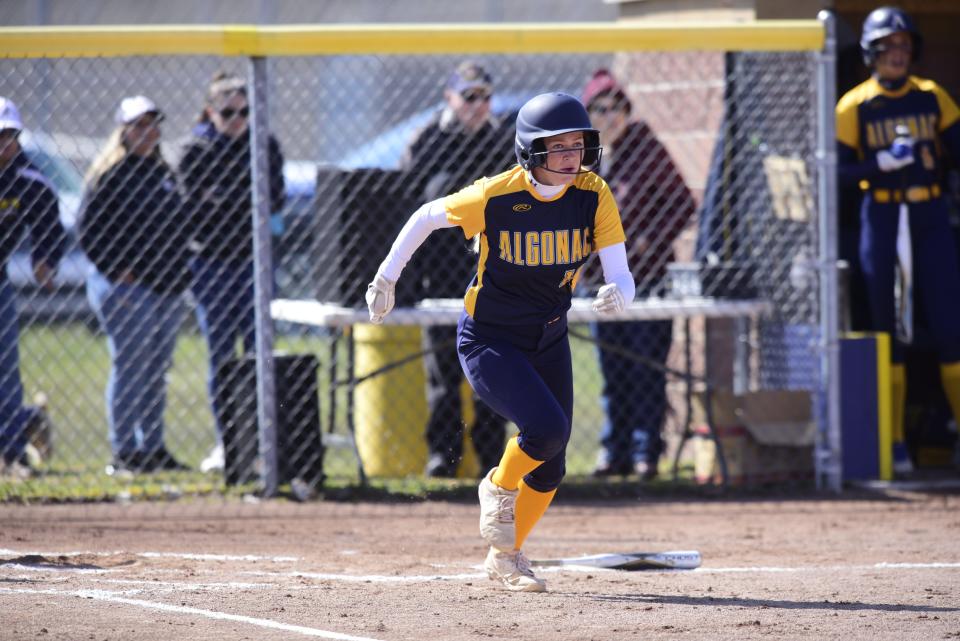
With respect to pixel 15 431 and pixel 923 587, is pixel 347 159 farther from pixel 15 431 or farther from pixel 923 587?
pixel 923 587

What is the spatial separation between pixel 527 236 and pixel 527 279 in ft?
0.61

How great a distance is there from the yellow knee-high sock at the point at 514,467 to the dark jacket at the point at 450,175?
2.71 meters

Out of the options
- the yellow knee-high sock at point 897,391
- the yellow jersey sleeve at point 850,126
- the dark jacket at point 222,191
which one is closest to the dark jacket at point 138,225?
the dark jacket at point 222,191

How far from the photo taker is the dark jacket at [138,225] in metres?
8.29

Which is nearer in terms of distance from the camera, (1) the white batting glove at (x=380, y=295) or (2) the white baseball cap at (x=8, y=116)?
(1) the white batting glove at (x=380, y=295)

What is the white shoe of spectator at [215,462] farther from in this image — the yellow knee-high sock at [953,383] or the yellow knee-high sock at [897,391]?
the yellow knee-high sock at [953,383]

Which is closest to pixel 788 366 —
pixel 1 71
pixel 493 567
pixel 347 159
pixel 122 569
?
pixel 493 567

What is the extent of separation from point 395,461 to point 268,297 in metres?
1.62

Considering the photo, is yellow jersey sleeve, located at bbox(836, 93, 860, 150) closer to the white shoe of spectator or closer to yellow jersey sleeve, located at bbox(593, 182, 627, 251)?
yellow jersey sleeve, located at bbox(593, 182, 627, 251)

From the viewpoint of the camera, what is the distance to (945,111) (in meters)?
8.55

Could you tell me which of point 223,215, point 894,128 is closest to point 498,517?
point 223,215

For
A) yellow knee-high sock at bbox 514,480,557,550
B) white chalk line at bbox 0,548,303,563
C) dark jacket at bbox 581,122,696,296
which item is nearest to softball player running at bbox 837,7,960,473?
dark jacket at bbox 581,122,696,296

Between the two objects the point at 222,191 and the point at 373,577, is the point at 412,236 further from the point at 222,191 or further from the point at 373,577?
the point at 222,191

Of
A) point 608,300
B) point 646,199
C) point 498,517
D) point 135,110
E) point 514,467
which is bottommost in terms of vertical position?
point 498,517
